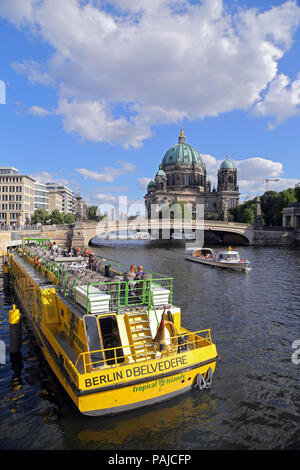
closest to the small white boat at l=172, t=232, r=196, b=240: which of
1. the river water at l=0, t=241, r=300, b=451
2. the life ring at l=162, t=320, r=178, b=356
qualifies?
the river water at l=0, t=241, r=300, b=451

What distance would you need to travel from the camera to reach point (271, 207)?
109188 millimetres

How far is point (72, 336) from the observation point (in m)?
11.3

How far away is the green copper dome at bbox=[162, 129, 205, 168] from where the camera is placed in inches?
6796

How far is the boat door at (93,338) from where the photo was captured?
9.62 m

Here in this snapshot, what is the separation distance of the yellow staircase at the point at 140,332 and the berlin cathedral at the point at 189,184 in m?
147

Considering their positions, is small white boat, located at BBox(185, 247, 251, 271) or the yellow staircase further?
small white boat, located at BBox(185, 247, 251, 271)

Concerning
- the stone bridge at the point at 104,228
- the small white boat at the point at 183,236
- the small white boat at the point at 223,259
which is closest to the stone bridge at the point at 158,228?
the stone bridge at the point at 104,228

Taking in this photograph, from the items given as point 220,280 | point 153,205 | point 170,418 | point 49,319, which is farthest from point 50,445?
point 153,205

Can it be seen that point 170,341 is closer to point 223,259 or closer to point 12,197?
point 223,259

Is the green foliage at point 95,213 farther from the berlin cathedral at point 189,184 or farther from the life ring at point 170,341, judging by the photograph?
the life ring at point 170,341

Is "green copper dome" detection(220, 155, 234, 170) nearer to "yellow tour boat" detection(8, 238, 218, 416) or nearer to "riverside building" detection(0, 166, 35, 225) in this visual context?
"riverside building" detection(0, 166, 35, 225)

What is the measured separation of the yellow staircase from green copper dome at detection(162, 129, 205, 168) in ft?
543

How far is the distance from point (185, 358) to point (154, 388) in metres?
1.26

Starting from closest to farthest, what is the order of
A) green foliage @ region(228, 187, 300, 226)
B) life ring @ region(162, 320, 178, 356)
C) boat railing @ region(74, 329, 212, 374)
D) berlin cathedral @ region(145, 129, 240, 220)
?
1. boat railing @ region(74, 329, 212, 374)
2. life ring @ region(162, 320, 178, 356)
3. green foliage @ region(228, 187, 300, 226)
4. berlin cathedral @ region(145, 129, 240, 220)
